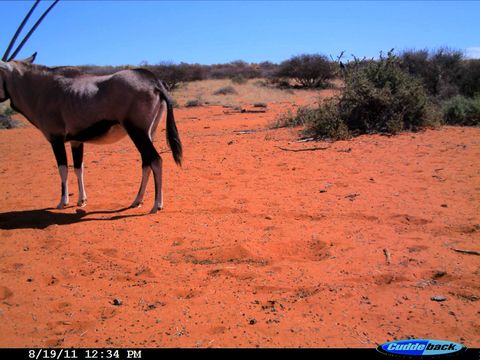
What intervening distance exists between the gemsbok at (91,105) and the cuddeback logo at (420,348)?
3.90 m

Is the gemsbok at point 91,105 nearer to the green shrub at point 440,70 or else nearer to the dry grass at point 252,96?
the green shrub at point 440,70

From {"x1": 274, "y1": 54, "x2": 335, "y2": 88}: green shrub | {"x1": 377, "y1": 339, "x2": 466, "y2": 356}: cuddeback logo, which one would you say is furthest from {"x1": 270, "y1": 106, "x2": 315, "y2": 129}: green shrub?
{"x1": 274, "y1": 54, "x2": 335, "y2": 88}: green shrub

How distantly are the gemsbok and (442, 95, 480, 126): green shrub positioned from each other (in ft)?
30.3

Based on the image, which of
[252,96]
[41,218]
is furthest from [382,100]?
[252,96]

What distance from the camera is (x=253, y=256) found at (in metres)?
4.25

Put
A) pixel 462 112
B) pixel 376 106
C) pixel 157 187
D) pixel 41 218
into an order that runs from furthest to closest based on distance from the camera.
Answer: pixel 462 112 < pixel 376 106 < pixel 157 187 < pixel 41 218

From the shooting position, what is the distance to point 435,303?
3.24 metres

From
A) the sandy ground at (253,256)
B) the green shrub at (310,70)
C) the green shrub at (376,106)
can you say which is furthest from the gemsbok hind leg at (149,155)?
the green shrub at (310,70)

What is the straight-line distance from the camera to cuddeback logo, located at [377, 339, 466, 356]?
265 cm

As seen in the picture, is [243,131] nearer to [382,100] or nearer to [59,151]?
[382,100]

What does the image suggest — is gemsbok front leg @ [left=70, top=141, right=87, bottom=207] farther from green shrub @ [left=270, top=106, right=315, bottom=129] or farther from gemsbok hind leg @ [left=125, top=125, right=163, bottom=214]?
green shrub @ [left=270, top=106, right=315, bottom=129]

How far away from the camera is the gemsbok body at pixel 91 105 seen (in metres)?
5.77

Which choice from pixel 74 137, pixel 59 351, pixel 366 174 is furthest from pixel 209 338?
pixel 366 174

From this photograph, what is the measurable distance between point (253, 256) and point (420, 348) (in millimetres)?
1881
